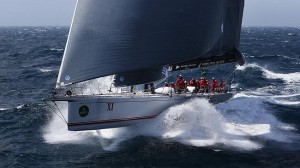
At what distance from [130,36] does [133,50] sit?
2.09ft

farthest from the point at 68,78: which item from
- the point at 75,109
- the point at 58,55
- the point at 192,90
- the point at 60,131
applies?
the point at 58,55

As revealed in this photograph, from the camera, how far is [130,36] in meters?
19.3

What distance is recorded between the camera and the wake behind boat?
18969 mm

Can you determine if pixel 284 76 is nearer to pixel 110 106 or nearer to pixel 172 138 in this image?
pixel 172 138

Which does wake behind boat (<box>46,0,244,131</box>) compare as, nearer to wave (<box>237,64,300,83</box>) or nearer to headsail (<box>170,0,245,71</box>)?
headsail (<box>170,0,245,71</box>)

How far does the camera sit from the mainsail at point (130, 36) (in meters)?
19.0

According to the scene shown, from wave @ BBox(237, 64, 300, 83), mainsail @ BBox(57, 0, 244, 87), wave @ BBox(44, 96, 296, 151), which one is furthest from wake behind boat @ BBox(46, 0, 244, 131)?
wave @ BBox(237, 64, 300, 83)

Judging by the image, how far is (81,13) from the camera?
Answer: 62.4 ft

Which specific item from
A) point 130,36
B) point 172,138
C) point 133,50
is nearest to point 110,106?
point 133,50

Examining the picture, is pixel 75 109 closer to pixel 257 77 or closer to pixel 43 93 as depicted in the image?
pixel 43 93

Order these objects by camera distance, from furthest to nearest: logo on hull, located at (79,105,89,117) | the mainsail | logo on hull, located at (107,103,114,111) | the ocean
A: logo on hull, located at (107,103,114,111)
logo on hull, located at (79,105,89,117)
the mainsail
the ocean

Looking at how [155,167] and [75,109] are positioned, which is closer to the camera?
[155,167]

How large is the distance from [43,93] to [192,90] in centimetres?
1461

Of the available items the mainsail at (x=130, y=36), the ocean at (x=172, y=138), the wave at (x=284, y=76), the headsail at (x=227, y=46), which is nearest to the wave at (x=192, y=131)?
the ocean at (x=172, y=138)
